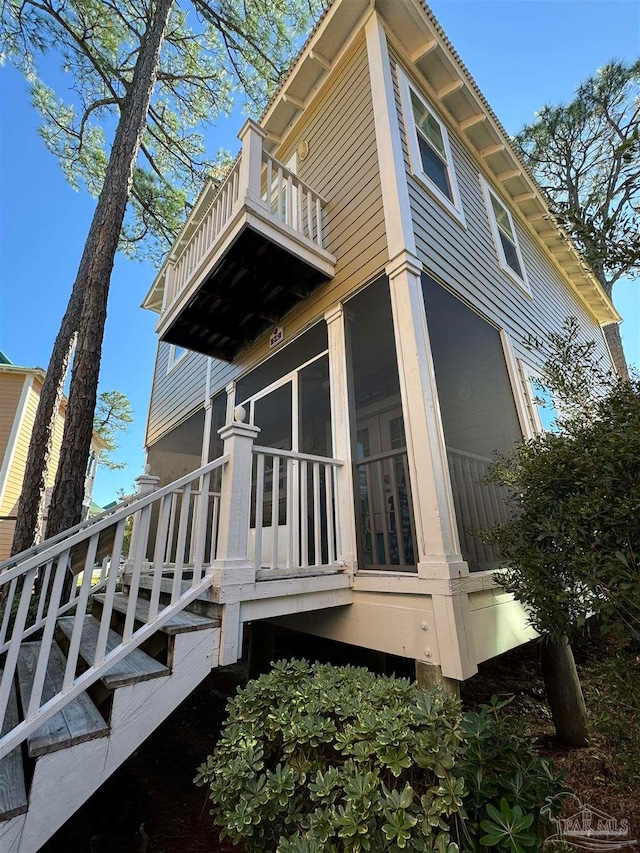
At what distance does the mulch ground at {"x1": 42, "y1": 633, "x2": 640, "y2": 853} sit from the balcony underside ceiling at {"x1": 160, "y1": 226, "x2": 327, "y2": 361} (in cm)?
413

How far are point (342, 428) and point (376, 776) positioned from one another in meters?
2.52

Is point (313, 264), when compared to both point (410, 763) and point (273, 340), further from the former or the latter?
point (410, 763)

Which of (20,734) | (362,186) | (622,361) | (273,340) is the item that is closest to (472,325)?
(362,186)

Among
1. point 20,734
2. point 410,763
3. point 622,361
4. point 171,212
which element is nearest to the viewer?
point 410,763

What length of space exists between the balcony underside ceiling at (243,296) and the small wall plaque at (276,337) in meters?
0.12

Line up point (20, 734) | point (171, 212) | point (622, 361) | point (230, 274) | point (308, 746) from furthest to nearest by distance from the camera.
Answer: point (622, 361) → point (171, 212) → point (230, 274) → point (308, 746) → point (20, 734)

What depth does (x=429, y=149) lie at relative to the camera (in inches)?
185

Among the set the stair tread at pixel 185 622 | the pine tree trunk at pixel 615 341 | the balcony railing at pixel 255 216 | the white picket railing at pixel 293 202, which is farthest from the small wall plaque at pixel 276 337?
the pine tree trunk at pixel 615 341

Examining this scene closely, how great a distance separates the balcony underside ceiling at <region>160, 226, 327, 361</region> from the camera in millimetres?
4023

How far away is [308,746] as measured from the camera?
68.9 inches

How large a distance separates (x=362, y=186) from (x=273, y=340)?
2.00 m

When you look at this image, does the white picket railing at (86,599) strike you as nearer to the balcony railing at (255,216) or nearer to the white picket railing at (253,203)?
the balcony railing at (255,216)

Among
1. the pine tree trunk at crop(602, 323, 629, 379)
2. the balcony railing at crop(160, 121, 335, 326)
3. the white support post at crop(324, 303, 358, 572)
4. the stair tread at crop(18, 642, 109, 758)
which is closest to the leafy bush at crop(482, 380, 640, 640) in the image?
the white support post at crop(324, 303, 358, 572)

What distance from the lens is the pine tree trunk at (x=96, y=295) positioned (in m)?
4.30
